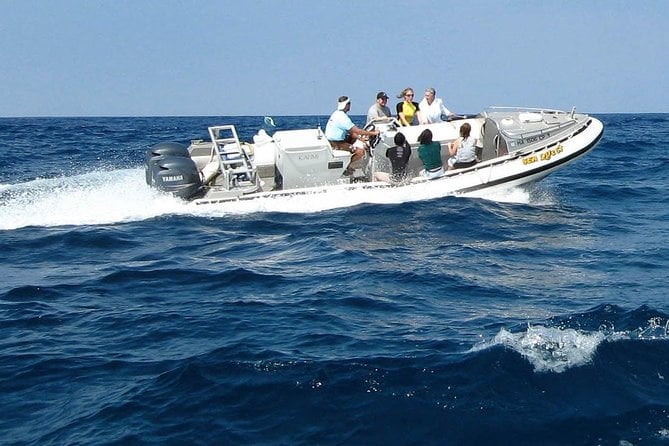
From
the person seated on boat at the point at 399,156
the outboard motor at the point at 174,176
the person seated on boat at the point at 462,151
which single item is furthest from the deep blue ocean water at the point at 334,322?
the person seated on boat at the point at 462,151

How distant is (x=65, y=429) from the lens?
205 inches

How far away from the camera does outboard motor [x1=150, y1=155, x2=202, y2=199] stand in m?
13.0

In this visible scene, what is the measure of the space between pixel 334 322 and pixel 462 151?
674cm

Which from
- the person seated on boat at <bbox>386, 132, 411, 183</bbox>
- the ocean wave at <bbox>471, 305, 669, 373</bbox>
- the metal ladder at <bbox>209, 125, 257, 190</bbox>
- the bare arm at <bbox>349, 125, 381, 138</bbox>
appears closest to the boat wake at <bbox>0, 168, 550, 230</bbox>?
the person seated on boat at <bbox>386, 132, 411, 183</bbox>

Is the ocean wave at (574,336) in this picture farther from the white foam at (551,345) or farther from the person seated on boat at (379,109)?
the person seated on boat at (379,109)

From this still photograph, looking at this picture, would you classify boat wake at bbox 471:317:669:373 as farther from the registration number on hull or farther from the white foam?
the registration number on hull

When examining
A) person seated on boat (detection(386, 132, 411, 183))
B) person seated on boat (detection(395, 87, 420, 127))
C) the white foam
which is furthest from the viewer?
person seated on boat (detection(395, 87, 420, 127))

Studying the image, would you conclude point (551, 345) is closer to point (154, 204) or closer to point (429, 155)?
point (429, 155)

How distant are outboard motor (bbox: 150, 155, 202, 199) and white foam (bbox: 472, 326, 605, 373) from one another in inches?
299

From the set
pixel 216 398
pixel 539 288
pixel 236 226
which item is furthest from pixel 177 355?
pixel 236 226

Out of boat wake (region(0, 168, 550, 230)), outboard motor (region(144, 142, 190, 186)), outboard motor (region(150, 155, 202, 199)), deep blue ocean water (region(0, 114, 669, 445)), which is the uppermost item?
outboard motor (region(144, 142, 190, 186))

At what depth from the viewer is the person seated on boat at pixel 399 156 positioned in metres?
12.9

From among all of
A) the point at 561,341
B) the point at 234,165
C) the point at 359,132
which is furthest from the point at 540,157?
the point at 561,341

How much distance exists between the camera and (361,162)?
14.1 m
